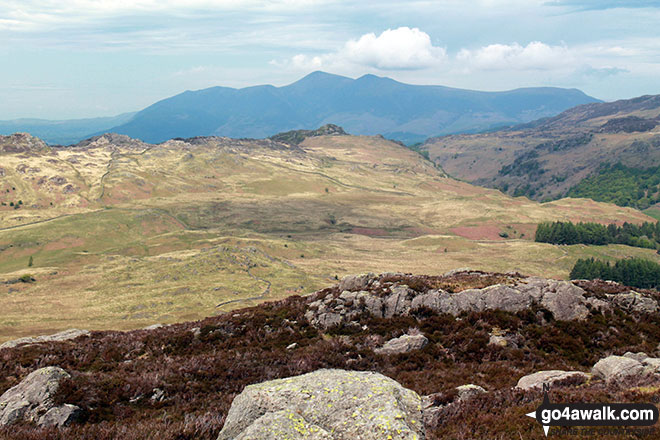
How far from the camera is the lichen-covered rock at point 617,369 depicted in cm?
1902

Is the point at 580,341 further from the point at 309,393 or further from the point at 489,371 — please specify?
the point at 309,393

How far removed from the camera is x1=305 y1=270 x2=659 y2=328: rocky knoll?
31.8 metres

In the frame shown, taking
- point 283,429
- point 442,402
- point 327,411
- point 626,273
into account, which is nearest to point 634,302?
point 442,402

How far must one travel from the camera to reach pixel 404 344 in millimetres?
28031

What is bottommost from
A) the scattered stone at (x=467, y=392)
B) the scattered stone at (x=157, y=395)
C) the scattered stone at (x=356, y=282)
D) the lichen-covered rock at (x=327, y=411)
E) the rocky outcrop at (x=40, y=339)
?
the rocky outcrop at (x=40, y=339)

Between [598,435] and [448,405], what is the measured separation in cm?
569

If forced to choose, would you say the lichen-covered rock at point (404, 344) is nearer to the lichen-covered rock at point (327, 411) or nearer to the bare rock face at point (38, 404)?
the lichen-covered rock at point (327, 411)

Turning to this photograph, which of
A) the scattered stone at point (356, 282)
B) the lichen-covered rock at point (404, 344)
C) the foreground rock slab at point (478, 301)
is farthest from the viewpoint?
the scattered stone at point (356, 282)

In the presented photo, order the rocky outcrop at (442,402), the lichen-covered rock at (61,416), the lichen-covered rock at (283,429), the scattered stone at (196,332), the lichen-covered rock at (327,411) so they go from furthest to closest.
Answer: the scattered stone at (196,332), the lichen-covered rock at (61,416), the rocky outcrop at (442,402), the lichen-covered rock at (327,411), the lichen-covered rock at (283,429)

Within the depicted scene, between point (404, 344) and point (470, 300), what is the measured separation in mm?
8652

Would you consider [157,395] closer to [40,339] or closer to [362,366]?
[362,366]

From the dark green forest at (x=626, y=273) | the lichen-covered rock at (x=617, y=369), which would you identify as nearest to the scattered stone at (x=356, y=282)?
the lichen-covered rock at (x=617, y=369)

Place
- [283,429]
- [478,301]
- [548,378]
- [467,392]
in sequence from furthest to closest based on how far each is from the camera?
1. [478,301]
2. [548,378]
3. [467,392]
4. [283,429]

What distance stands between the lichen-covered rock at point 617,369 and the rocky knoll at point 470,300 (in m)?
10.9
